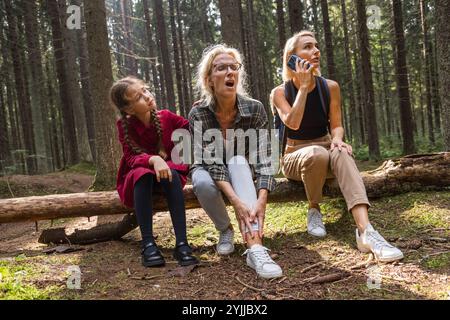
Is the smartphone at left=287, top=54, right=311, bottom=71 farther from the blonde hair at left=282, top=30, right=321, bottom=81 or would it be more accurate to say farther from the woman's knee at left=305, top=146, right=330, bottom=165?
the woman's knee at left=305, top=146, right=330, bottom=165

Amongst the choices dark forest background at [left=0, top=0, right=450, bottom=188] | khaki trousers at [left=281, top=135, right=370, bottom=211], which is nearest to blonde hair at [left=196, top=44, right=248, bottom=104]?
khaki trousers at [left=281, top=135, right=370, bottom=211]

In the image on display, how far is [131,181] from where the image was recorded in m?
3.58

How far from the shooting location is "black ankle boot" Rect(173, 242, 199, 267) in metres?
3.30

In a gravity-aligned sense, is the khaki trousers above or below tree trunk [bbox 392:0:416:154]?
below

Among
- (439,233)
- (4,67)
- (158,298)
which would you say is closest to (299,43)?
(439,233)

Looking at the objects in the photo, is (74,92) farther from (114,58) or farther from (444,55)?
(444,55)

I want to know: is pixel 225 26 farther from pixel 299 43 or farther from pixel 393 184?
pixel 393 184

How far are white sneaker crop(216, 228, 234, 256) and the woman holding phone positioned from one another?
33.4 inches

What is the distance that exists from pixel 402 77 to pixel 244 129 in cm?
948

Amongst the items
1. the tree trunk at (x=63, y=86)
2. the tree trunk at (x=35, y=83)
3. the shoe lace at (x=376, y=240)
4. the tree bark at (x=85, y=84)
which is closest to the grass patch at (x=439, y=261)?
the shoe lace at (x=376, y=240)

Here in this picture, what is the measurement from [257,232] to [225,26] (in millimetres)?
5362

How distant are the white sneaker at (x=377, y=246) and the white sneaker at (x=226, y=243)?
1.15 meters
